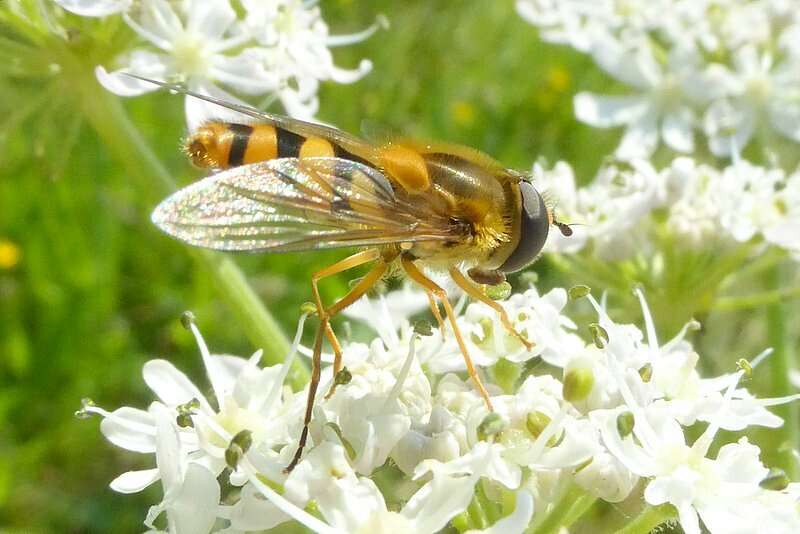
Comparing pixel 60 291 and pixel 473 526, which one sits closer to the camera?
pixel 473 526

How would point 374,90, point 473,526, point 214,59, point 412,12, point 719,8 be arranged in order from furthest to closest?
point 412,12
point 374,90
point 719,8
point 214,59
point 473,526

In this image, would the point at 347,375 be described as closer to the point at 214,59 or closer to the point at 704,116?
the point at 214,59

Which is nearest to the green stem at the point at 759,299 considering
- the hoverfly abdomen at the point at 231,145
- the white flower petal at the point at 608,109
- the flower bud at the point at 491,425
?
the white flower petal at the point at 608,109

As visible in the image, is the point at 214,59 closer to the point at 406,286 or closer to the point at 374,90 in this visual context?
the point at 406,286

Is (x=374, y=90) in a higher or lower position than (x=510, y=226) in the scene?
higher

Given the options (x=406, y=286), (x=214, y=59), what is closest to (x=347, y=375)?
(x=406, y=286)

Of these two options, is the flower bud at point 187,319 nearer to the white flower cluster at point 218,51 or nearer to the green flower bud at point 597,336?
the white flower cluster at point 218,51

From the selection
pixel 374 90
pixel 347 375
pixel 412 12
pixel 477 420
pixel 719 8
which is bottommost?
pixel 477 420

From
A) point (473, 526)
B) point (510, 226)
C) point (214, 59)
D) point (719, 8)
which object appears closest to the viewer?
point (473, 526)

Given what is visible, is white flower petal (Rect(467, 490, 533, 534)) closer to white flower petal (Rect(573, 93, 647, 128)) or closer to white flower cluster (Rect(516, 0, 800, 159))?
white flower cluster (Rect(516, 0, 800, 159))
